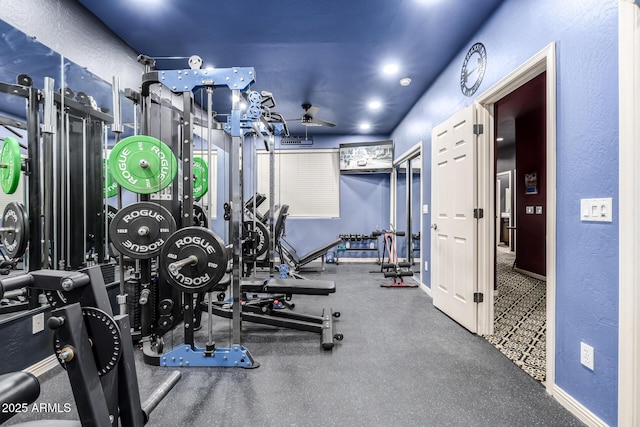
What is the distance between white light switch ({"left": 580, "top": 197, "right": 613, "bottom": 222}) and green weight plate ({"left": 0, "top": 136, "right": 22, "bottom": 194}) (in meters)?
3.54

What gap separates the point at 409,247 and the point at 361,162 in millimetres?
1964

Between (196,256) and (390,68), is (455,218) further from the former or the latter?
(196,256)

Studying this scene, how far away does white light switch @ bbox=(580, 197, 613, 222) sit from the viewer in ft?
4.43

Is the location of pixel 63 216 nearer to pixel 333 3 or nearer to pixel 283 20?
pixel 283 20

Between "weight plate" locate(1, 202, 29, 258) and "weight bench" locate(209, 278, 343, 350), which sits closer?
"weight plate" locate(1, 202, 29, 258)

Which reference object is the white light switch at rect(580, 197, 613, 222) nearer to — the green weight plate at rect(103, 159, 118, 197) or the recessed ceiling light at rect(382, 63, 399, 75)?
the recessed ceiling light at rect(382, 63, 399, 75)

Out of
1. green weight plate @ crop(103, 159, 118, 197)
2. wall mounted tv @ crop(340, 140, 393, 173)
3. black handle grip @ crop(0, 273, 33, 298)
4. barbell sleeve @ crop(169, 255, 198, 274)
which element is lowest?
barbell sleeve @ crop(169, 255, 198, 274)

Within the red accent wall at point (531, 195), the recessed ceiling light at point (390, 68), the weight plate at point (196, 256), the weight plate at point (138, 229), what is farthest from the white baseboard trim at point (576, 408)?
the red accent wall at point (531, 195)

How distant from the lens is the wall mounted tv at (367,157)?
565cm

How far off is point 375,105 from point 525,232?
11.5ft

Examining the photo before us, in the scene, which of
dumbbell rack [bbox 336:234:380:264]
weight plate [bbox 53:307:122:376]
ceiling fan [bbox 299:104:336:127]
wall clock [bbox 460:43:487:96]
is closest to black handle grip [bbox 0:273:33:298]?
weight plate [bbox 53:307:122:376]

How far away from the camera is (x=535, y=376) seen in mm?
1877

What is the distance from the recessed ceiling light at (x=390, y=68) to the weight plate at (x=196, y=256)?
2766 mm

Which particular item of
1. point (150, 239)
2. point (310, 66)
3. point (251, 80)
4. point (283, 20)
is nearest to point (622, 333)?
point (251, 80)
